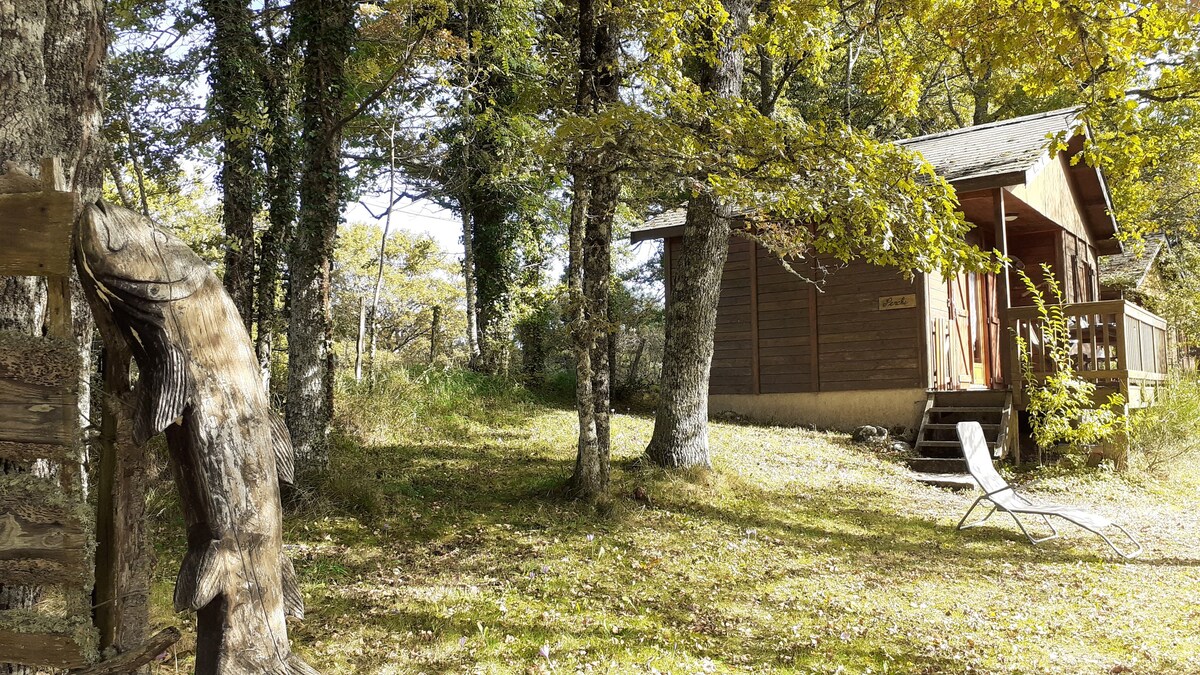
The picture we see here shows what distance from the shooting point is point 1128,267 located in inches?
904

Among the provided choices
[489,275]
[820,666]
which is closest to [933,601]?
[820,666]

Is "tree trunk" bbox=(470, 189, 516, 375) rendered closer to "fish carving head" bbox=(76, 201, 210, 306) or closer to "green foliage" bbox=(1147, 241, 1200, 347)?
"fish carving head" bbox=(76, 201, 210, 306)

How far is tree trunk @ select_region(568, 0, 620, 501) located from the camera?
7230 mm

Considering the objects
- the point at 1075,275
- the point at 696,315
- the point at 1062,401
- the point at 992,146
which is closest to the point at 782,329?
the point at 992,146

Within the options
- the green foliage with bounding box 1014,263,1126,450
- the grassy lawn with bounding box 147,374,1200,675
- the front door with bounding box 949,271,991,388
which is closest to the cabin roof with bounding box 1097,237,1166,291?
the front door with bounding box 949,271,991,388

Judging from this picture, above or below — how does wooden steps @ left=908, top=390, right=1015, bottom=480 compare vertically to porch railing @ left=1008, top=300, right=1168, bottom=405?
below

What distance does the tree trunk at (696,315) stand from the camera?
8.94m

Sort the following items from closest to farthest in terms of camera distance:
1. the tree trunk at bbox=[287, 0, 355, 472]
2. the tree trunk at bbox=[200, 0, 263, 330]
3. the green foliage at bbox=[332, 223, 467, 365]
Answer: the tree trunk at bbox=[287, 0, 355, 472] < the tree trunk at bbox=[200, 0, 263, 330] < the green foliage at bbox=[332, 223, 467, 365]

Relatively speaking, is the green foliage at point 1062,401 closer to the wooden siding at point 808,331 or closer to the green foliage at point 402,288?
the wooden siding at point 808,331

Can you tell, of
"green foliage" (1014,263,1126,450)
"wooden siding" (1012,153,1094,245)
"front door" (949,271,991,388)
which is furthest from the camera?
"front door" (949,271,991,388)

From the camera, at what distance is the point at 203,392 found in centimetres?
210

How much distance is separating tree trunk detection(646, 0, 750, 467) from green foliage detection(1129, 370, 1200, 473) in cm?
676

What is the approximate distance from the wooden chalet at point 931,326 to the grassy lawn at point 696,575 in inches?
109

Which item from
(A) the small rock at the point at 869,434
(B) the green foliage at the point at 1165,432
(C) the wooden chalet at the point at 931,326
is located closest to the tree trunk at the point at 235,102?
(C) the wooden chalet at the point at 931,326
